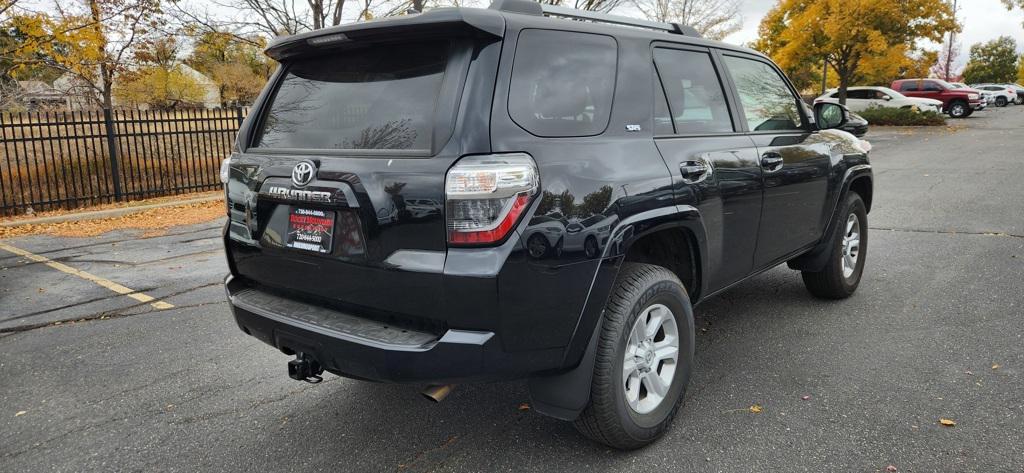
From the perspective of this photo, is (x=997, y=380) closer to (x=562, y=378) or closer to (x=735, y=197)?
(x=735, y=197)

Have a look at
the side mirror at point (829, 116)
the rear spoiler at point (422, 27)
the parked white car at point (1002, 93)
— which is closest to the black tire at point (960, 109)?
the parked white car at point (1002, 93)

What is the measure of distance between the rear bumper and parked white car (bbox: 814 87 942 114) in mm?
27276

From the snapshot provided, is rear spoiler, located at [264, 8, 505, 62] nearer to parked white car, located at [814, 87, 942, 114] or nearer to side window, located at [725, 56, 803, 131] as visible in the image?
side window, located at [725, 56, 803, 131]

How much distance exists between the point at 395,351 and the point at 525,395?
4.39 feet

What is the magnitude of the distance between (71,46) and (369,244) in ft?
47.8

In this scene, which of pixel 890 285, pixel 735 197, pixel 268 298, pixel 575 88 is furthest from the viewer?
pixel 890 285

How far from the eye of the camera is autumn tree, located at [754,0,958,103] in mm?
24156

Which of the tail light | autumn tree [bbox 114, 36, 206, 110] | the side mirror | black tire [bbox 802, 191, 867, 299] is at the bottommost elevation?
black tire [bbox 802, 191, 867, 299]

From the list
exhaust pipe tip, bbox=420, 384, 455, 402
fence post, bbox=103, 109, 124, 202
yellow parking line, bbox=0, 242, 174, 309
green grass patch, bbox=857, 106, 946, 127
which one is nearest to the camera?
exhaust pipe tip, bbox=420, 384, 455, 402

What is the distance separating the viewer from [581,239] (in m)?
2.47

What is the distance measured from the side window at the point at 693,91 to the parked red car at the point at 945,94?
1265 inches

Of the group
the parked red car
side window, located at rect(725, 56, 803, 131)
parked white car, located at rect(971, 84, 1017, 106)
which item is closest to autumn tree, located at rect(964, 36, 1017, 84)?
parked white car, located at rect(971, 84, 1017, 106)

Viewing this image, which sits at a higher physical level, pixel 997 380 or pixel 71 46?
pixel 71 46

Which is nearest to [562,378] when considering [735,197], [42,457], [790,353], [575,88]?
[575,88]
